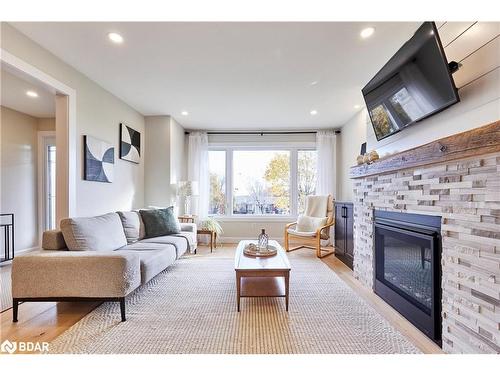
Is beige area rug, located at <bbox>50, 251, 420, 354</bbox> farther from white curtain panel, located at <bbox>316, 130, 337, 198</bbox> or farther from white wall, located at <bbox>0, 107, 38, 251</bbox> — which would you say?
white wall, located at <bbox>0, 107, 38, 251</bbox>

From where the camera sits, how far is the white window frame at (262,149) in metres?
5.44

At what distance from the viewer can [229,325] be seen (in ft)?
Answer: 6.49

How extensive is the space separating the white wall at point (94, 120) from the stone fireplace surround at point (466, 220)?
3.38 m

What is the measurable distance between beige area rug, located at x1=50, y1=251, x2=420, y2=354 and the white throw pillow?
1.76 meters

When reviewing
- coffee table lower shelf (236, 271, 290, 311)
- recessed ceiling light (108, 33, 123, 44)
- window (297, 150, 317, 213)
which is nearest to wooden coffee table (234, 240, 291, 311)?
coffee table lower shelf (236, 271, 290, 311)

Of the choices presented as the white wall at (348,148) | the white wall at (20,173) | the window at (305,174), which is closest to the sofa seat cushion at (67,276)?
the white wall at (20,173)

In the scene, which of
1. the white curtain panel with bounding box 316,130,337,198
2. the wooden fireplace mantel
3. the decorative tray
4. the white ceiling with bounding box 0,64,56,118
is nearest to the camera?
the wooden fireplace mantel

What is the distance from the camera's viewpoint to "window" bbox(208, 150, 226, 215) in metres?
5.56

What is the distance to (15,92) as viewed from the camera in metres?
3.55

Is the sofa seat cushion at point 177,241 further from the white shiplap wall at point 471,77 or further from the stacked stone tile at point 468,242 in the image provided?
the white shiplap wall at point 471,77

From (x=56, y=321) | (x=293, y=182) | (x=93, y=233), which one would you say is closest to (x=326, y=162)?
(x=293, y=182)
